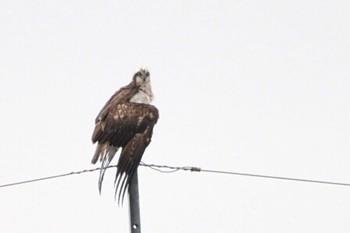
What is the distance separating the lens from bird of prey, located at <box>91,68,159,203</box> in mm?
16672

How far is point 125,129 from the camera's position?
17.6m

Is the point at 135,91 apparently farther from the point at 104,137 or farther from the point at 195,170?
the point at 195,170

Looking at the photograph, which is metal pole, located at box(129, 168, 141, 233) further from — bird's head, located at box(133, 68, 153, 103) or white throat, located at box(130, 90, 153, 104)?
bird's head, located at box(133, 68, 153, 103)

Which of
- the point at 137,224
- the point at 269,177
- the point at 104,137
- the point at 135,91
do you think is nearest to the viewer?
the point at 137,224

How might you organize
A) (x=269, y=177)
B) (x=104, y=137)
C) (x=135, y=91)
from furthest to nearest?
(x=135, y=91) < (x=104, y=137) < (x=269, y=177)

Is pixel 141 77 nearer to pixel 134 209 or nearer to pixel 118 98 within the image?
pixel 118 98

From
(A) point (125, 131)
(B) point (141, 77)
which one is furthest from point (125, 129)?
(B) point (141, 77)

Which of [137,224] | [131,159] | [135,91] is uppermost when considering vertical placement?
[135,91]

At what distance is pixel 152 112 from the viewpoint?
58.5ft

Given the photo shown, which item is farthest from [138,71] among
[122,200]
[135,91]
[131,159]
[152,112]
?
[122,200]

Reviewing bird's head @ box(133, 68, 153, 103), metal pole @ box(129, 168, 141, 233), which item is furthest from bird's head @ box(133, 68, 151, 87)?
metal pole @ box(129, 168, 141, 233)

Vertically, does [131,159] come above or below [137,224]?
above

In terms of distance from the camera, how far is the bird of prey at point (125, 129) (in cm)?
1667

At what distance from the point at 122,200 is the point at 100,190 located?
0.36 metres
